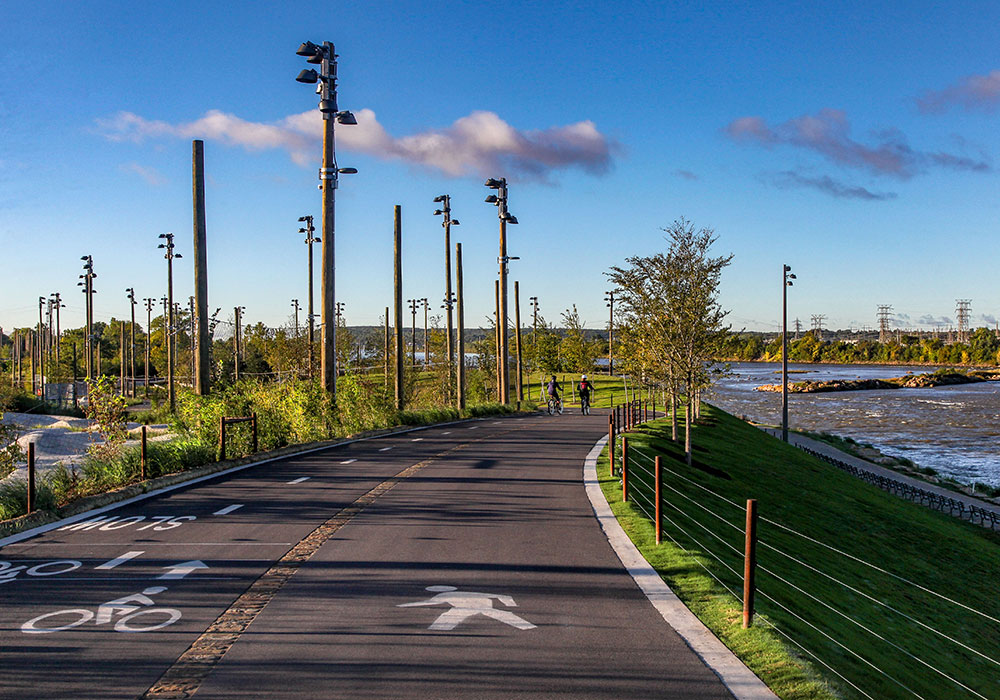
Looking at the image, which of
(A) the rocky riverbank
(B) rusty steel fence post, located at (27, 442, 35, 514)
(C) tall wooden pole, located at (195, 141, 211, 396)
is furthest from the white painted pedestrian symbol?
(A) the rocky riverbank

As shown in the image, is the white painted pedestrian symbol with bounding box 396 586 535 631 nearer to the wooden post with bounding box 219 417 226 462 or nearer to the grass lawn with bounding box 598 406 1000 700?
the grass lawn with bounding box 598 406 1000 700

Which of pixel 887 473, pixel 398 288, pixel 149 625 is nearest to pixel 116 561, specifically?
pixel 149 625

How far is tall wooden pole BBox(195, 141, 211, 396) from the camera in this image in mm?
20000

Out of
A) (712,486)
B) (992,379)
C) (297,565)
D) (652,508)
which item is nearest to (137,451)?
(297,565)

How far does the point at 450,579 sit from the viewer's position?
8.10 metres

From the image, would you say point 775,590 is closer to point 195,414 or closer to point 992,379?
point 195,414

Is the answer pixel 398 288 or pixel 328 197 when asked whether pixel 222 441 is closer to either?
pixel 328 197

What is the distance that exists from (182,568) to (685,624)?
5.15 m

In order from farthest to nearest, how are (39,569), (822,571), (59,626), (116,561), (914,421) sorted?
(914,421) → (822,571) → (116,561) → (39,569) → (59,626)

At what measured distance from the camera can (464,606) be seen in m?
7.20

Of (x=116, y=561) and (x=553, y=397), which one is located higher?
(x=116, y=561)

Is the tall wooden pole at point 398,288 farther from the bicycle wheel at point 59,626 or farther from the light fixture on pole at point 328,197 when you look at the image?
the bicycle wheel at point 59,626

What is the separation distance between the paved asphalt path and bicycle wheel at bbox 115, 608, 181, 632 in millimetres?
24

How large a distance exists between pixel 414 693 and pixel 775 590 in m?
6.52
